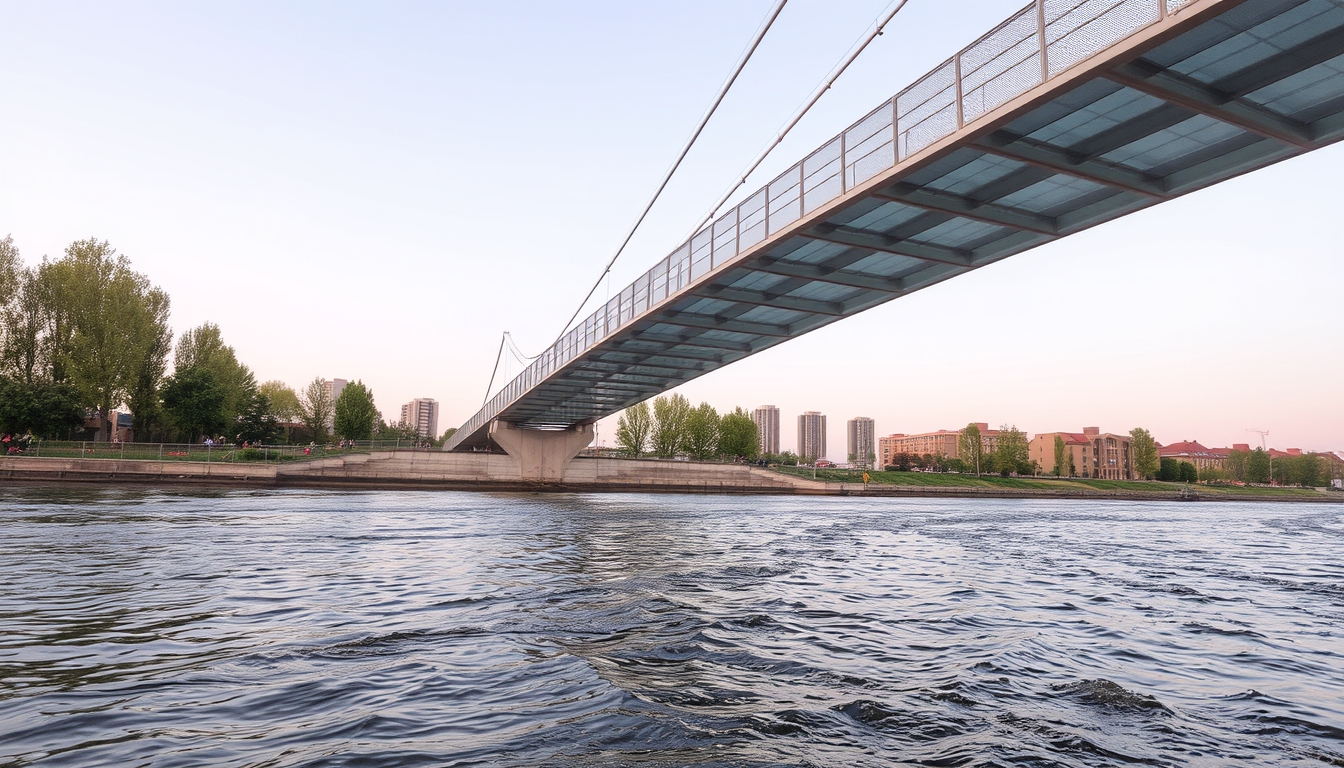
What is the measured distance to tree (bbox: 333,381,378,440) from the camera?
8638 centimetres

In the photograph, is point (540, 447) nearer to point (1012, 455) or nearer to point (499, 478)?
point (499, 478)

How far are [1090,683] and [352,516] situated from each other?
22853 millimetres

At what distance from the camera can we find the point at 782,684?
18.6 ft

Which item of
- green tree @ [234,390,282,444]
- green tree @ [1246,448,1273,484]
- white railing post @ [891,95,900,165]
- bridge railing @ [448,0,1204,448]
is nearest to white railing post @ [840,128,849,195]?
bridge railing @ [448,0,1204,448]

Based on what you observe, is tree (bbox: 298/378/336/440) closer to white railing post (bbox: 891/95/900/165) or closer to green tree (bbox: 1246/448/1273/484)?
white railing post (bbox: 891/95/900/165)

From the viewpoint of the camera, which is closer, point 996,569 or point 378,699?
point 378,699

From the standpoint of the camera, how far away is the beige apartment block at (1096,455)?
469ft

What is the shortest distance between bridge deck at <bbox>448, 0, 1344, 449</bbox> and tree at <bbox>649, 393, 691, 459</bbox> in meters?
65.4

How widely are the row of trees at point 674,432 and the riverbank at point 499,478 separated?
17.1m

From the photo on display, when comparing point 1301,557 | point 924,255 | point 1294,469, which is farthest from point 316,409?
point 1294,469

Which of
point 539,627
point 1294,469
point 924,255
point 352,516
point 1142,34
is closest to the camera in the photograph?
point 539,627

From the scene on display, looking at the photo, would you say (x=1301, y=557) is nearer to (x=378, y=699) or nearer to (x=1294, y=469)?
(x=378, y=699)

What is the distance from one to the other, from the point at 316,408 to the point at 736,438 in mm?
52076

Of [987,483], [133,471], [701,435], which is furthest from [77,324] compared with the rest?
[987,483]
